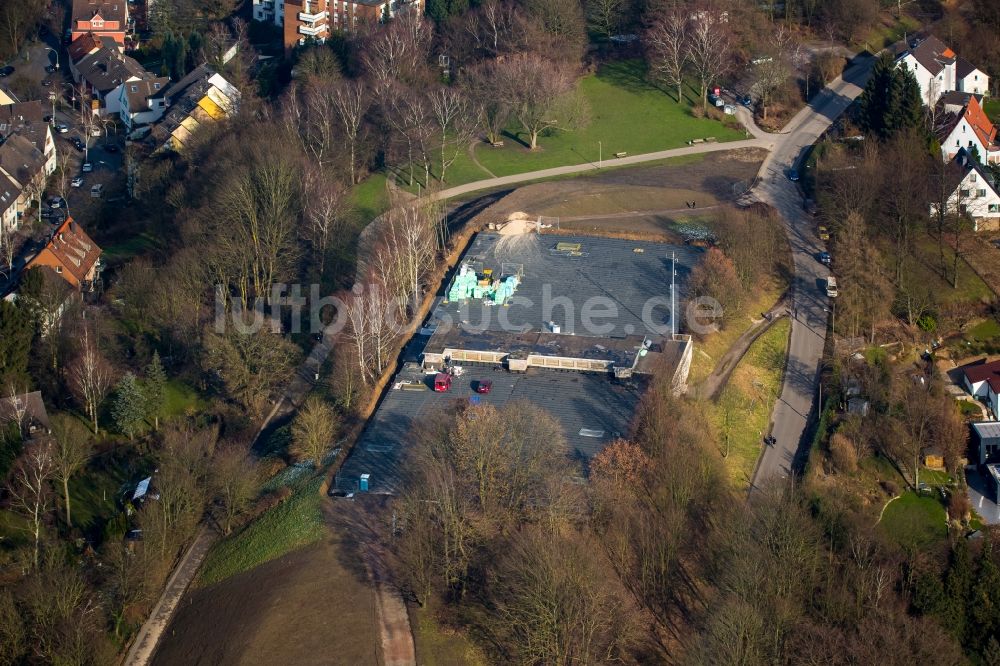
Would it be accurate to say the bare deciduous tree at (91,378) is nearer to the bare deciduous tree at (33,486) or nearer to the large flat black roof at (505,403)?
the bare deciduous tree at (33,486)

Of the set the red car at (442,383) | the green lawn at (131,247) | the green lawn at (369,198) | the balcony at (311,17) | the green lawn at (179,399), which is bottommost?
the green lawn at (131,247)

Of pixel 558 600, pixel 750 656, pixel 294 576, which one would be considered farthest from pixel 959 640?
pixel 294 576

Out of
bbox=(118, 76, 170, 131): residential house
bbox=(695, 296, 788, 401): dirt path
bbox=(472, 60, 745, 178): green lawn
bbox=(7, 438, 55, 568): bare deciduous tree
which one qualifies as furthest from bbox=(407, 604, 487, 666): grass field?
bbox=(118, 76, 170, 131): residential house

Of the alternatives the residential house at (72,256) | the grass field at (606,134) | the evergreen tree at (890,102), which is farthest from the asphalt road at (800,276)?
the residential house at (72,256)

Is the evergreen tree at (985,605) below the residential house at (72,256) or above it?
above

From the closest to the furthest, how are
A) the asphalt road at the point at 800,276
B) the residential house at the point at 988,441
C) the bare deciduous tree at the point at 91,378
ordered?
1. the residential house at the point at 988,441
2. the asphalt road at the point at 800,276
3. the bare deciduous tree at the point at 91,378

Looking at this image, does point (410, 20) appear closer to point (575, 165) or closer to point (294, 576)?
point (575, 165)

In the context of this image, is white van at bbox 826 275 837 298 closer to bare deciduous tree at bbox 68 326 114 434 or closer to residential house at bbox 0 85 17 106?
bare deciduous tree at bbox 68 326 114 434
